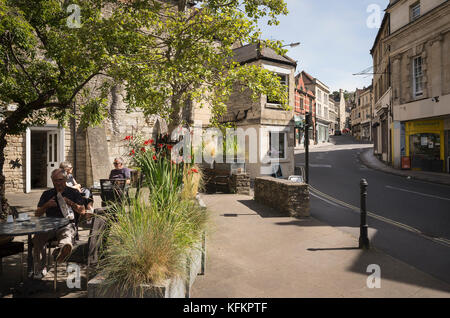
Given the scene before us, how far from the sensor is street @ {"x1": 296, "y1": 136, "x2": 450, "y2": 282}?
17.0ft

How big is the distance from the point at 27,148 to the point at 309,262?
40.1 feet

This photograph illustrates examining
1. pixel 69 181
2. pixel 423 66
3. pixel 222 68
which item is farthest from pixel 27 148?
pixel 423 66

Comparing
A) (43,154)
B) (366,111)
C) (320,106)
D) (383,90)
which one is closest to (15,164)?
(43,154)

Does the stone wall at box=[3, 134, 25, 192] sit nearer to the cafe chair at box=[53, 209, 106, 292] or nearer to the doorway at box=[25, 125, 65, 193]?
the doorway at box=[25, 125, 65, 193]

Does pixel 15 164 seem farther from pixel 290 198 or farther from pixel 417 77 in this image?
pixel 417 77

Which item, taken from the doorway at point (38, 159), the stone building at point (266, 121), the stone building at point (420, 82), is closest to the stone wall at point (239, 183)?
the stone building at point (266, 121)

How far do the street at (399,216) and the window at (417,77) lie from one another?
922cm

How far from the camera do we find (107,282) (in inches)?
109

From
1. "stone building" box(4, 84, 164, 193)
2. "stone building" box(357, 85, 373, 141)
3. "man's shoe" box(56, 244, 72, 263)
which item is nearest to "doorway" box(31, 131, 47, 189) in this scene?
"stone building" box(4, 84, 164, 193)

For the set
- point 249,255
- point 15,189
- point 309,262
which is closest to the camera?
point 309,262

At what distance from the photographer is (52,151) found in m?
13.0

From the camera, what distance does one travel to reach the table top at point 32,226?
3.60 m

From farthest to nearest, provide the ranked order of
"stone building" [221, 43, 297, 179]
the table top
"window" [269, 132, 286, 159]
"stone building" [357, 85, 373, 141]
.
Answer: "stone building" [357, 85, 373, 141] < "window" [269, 132, 286, 159] < "stone building" [221, 43, 297, 179] < the table top
